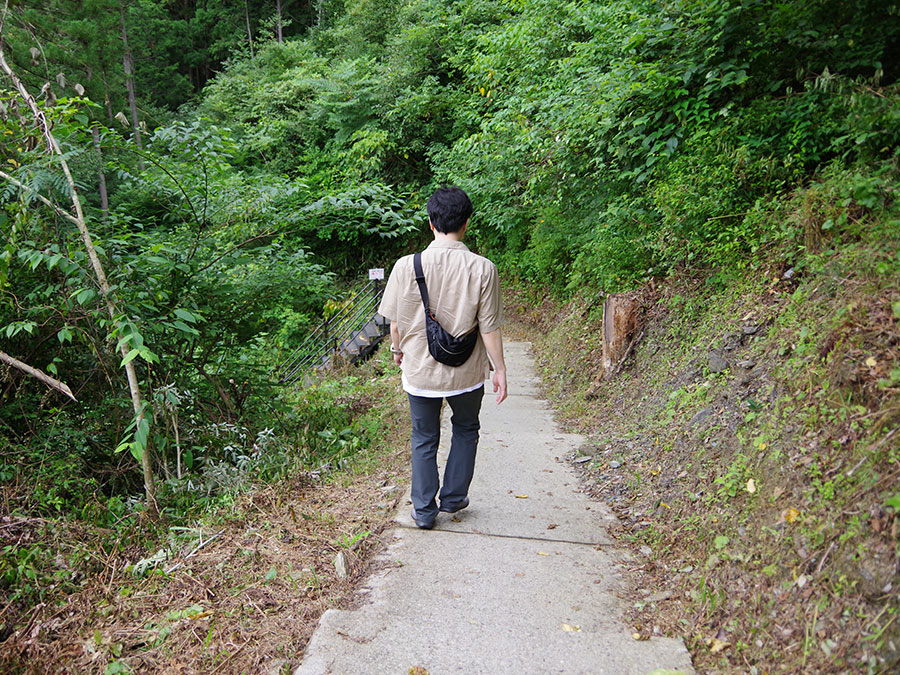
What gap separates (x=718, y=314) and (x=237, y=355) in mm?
3819

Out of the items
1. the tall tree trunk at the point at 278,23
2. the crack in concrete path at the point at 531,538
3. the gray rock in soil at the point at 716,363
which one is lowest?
the crack in concrete path at the point at 531,538

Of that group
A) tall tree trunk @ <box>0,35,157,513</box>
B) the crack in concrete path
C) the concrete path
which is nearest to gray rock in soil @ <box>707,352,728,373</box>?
the concrete path

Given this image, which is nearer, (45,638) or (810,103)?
(45,638)

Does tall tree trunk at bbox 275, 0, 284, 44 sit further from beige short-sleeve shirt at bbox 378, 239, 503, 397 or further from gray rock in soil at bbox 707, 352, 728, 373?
gray rock in soil at bbox 707, 352, 728, 373

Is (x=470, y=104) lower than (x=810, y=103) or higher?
higher

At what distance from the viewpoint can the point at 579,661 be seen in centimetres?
213

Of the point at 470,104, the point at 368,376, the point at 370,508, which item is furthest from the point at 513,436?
the point at 470,104

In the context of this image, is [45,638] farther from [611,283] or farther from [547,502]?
[611,283]

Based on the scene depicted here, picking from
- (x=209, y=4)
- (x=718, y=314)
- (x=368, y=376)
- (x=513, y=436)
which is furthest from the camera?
(x=209, y=4)

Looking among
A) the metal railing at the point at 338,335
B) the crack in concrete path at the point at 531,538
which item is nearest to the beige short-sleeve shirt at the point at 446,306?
the crack in concrete path at the point at 531,538

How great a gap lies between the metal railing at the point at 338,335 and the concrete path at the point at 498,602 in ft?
29.0

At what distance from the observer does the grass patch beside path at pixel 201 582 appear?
229 cm

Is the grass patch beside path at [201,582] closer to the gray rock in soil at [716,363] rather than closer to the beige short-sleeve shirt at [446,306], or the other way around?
the beige short-sleeve shirt at [446,306]

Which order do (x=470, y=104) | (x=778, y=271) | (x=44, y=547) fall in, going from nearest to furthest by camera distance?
(x=44, y=547) < (x=778, y=271) < (x=470, y=104)
